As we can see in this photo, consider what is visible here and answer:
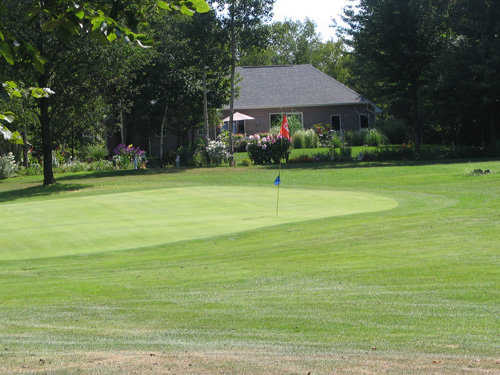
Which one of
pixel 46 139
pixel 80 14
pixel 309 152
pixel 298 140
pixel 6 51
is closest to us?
pixel 6 51

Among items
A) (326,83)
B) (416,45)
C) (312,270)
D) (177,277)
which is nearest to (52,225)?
(177,277)

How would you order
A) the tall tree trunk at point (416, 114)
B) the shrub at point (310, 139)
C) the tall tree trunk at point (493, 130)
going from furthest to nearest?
1. the shrub at point (310, 139)
2. the tall tree trunk at point (416, 114)
3. the tall tree trunk at point (493, 130)

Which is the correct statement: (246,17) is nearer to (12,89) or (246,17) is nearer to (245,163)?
(245,163)

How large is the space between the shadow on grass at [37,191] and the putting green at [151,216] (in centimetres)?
852

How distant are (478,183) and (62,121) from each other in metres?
23.6

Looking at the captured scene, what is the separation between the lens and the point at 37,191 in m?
29.0

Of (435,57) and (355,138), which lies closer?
(435,57)

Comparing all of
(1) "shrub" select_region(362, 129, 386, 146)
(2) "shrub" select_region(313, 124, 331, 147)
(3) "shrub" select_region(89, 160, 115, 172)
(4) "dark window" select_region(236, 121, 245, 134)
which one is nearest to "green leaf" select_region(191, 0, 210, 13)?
(3) "shrub" select_region(89, 160, 115, 172)

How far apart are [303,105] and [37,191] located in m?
30.9

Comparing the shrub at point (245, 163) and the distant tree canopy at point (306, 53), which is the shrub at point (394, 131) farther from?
the distant tree canopy at point (306, 53)

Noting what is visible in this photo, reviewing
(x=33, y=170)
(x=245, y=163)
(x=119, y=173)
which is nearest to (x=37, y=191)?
(x=119, y=173)

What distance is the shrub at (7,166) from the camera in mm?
37500

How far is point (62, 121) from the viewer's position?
37312 mm

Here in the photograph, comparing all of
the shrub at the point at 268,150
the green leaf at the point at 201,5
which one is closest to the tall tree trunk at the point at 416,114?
the shrub at the point at 268,150
